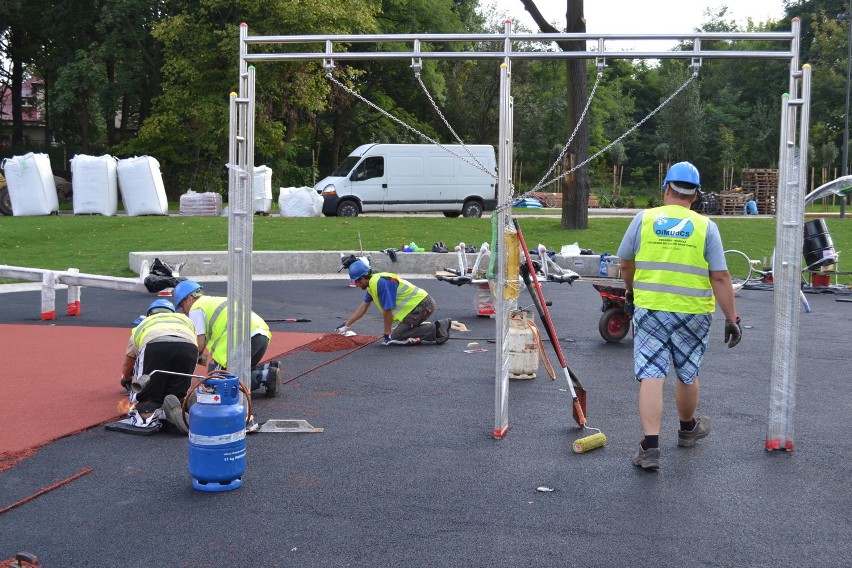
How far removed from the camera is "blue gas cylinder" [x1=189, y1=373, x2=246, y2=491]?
5664mm

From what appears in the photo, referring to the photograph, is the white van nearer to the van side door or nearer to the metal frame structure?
the van side door

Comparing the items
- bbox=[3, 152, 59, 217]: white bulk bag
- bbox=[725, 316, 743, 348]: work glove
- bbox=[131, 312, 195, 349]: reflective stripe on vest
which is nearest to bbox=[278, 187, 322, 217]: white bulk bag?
bbox=[3, 152, 59, 217]: white bulk bag

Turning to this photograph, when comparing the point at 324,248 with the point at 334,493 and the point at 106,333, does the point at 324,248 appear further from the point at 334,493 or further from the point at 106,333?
the point at 334,493

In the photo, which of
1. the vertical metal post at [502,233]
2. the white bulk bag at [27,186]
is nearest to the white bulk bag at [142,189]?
the white bulk bag at [27,186]

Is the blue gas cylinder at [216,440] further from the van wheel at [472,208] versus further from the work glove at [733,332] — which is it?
the van wheel at [472,208]

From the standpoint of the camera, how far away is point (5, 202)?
3044 centimetres

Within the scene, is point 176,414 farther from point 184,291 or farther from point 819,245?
point 819,245

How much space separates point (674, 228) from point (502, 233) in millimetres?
1230

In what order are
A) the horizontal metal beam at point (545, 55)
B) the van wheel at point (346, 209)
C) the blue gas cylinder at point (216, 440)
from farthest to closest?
1. the van wheel at point (346, 209)
2. the horizontal metal beam at point (545, 55)
3. the blue gas cylinder at point (216, 440)

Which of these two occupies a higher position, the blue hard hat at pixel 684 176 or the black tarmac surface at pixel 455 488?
the blue hard hat at pixel 684 176

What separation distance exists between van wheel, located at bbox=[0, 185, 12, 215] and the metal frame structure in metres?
26.1

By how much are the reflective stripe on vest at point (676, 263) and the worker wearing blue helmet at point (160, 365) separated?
11.3 ft

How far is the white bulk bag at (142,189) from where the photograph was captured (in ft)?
96.9

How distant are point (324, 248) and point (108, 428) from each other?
14.6m
